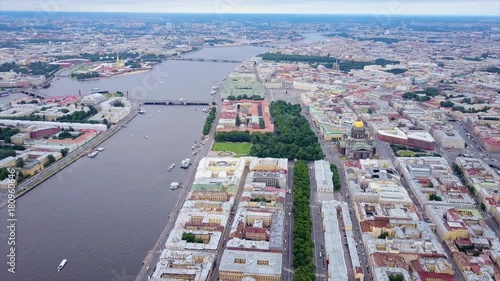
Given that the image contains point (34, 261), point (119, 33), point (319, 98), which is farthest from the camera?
point (119, 33)

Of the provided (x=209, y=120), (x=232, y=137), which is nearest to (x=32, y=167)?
(x=232, y=137)

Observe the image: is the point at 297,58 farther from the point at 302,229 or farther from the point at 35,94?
the point at 302,229

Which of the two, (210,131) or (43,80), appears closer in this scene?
(210,131)

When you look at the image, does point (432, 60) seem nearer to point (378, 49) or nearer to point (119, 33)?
point (378, 49)

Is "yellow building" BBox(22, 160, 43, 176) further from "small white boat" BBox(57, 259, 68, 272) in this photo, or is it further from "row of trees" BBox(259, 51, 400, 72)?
"row of trees" BBox(259, 51, 400, 72)

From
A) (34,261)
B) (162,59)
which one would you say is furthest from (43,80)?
(34,261)

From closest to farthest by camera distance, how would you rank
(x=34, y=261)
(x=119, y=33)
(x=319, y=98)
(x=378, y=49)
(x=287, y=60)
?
(x=34, y=261) < (x=319, y=98) < (x=287, y=60) < (x=378, y=49) < (x=119, y=33)

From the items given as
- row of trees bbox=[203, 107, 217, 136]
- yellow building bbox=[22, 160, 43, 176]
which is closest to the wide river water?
row of trees bbox=[203, 107, 217, 136]
